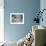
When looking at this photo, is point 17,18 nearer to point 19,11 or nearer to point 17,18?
point 17,18

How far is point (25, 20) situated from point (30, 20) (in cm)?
20

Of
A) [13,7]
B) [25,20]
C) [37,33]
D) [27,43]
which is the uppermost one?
[13,7]

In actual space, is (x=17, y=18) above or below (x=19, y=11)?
below

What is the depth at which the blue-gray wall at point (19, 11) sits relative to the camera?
5156 mm

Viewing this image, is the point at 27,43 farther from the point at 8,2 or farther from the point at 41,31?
the point at 8,2

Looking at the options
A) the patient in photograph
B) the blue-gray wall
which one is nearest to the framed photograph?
the patient in photograph

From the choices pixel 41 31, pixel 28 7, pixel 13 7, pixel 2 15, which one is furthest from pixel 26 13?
pixel 41 31

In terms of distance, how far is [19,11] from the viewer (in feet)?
17.0

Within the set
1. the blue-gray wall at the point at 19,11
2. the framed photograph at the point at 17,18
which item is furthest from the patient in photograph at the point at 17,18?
the blue-gray wall at the point at 19,11

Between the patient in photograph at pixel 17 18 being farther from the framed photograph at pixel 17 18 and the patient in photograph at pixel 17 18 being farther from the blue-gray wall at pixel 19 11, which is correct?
the blue-gray wall at pixel 19 11

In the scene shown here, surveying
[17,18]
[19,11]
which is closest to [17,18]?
[17,18]

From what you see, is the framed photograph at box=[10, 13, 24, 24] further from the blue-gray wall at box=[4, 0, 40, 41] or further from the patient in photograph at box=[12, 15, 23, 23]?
the blue-gray wall at box=[4, 0, 40, 41]

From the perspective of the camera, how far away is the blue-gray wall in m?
5.16

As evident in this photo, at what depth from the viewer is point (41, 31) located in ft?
8.31
